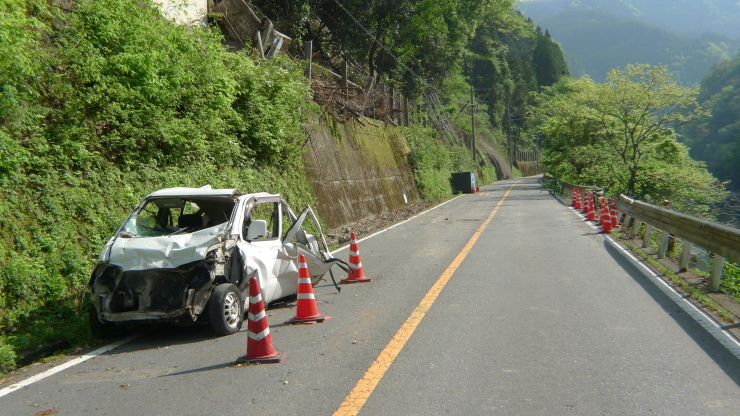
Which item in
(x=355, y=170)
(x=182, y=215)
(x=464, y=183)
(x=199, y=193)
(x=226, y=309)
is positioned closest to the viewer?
(x=226, y=309)

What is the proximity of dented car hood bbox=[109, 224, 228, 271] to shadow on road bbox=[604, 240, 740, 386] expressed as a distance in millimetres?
5097

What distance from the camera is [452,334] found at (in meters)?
6.67

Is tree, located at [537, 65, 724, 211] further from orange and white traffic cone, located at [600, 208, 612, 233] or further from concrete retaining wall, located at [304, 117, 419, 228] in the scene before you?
orange and white traffic cone, located at [600, 208, 612, 233]

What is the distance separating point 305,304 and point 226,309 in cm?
99

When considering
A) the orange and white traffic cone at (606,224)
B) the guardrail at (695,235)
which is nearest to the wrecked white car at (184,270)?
the guardrail at (695,235)

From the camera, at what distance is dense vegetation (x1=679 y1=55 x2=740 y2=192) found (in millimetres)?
64312

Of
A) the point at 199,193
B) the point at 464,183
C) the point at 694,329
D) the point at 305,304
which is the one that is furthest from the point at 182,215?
the point at 464,183

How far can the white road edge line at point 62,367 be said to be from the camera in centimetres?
545

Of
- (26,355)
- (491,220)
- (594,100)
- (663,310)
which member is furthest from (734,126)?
(26,355)

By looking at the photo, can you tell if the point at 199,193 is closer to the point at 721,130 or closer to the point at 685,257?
the point at 685,257

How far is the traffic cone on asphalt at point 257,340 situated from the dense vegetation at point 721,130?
64007 mm

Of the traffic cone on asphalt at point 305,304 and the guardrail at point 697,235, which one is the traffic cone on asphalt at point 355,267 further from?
the guardrail at point 697,235

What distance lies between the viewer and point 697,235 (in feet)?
32.8

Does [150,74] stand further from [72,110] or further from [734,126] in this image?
[734,126]
